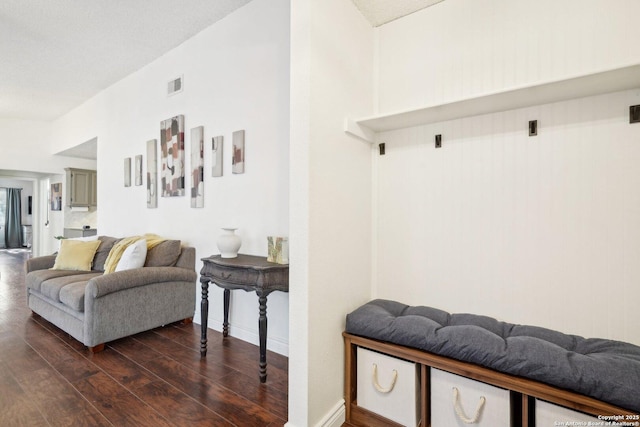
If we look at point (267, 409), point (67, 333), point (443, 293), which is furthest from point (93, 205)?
point (443, 293)

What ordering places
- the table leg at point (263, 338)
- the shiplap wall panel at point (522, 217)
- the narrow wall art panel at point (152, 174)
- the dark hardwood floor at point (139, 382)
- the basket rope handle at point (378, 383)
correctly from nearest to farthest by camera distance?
the shiplap wall panel at point (522, 217), the basket rope handle at point (378, 383), the dark hardwood floor at point (139, 382), the table leg at point (263, 338), the narrow wall art panel at point (152, 174)

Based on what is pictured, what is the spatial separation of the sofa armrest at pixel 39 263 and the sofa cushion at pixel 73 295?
1.37 metres

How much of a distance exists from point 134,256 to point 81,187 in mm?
5125

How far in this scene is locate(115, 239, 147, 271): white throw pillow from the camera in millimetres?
2936

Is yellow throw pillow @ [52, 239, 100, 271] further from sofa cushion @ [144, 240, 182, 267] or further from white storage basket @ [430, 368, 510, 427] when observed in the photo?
white storage basket @ [430, 368, 510, 427]

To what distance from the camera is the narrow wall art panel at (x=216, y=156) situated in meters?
3.04

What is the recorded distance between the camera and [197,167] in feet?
10.7

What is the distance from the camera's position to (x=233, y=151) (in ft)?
9.55

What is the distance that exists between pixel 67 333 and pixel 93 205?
4992 mm

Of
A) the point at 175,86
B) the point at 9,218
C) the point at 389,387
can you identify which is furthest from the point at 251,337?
the point at 9,218

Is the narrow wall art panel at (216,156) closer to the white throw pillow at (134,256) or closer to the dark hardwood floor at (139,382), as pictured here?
the white throw pillow at (134,256)

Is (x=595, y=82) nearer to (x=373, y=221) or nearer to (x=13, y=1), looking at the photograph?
(x=373, y=221)

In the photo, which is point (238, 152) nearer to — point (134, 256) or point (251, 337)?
point (134, 256)

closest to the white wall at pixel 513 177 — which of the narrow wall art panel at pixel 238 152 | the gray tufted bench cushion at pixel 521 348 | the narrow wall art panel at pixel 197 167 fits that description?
the gray tufted bench cushion at pixel 521 348
